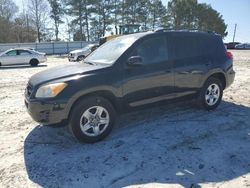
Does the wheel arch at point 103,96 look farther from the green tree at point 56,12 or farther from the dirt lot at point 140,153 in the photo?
the green tree at point 56,12

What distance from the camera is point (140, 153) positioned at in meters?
4.42

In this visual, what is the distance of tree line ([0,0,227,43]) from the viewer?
174 ft

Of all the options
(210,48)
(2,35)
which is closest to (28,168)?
(210,48)

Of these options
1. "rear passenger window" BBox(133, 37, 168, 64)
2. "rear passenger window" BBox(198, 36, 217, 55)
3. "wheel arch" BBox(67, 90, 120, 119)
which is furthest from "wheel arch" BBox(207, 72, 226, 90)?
"wheel arch" BBox(67, 90, 120, 119)

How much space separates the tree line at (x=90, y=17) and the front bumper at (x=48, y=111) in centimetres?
4854

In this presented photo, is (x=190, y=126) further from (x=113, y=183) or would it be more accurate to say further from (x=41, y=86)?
(x=41, y=86)

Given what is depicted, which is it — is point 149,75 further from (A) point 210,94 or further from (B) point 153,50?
(A) point 210,94

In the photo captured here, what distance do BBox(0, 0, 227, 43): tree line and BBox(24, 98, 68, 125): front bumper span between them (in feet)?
159

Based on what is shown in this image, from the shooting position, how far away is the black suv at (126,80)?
4555 mm

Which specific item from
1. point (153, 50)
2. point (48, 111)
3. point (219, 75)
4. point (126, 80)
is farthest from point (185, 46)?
point (48, 111)

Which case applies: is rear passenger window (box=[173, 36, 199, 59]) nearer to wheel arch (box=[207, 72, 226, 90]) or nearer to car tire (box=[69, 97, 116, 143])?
wheel arch (box=[207, 72, 226, 90])

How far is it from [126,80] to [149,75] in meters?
0.52

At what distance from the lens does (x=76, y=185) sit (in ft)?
11.9

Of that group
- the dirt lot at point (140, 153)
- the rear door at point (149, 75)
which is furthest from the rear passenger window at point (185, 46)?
the dirt lot at point (140, 153)
